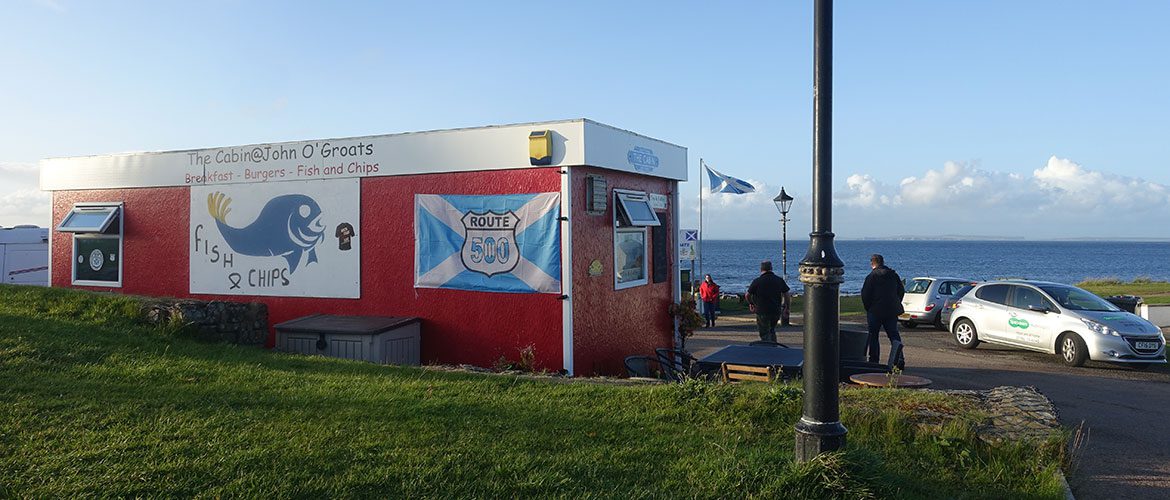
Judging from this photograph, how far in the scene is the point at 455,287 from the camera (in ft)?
38.1

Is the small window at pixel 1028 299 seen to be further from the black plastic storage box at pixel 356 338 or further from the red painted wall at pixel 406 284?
the black plastic storage box at pixel 356 338

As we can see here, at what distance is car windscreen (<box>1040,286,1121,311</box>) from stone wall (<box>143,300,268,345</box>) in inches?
519

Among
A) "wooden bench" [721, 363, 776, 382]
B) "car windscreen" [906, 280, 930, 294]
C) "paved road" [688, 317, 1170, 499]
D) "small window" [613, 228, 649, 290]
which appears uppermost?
"small window" [613, 228, 649, 290]

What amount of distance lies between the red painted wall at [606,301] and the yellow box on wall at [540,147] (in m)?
0.38

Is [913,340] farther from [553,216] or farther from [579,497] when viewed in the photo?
[579,497]

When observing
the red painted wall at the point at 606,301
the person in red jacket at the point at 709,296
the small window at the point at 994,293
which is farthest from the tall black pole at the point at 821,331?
the person in red jacket at the point at 709,296

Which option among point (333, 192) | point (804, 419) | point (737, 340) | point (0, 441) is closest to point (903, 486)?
point (804, 419)

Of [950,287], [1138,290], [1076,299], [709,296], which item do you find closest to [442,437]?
[1076,299]

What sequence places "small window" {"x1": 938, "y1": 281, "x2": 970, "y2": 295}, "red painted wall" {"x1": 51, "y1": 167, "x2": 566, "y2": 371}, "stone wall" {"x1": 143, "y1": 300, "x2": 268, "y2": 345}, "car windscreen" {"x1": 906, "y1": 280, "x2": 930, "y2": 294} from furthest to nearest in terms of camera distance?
"car windscreen" {"x1": 906, "y1": 280, "x2": 930, "y2": 294}, "small window" {"x1": 938, "y1": 281, "x2": 970, "y2": 295}, "red painted wall" {"x1": 51, "y1": 167, "x2": 566, "y2": 371}, "stone wall" {"x1": 143, "y1": 300, "x2": 268, "y2": 345}

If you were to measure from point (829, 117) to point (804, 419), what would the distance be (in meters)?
1.97

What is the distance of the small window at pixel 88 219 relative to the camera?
14.0 m

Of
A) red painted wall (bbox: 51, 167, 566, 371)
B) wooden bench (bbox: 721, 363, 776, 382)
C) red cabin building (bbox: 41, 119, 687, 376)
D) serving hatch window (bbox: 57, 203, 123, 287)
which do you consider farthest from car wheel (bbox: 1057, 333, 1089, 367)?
serving hatch window (bbox: 57, 203, 123, 287)

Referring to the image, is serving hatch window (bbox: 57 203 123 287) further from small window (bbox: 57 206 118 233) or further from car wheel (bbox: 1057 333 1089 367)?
car wheel (bbox: 1057 333 1089 367)

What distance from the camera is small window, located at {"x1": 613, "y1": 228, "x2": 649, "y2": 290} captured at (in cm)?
1197
